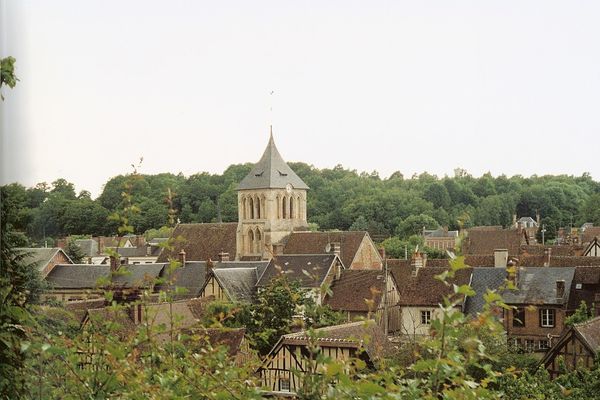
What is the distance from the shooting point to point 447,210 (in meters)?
62.4

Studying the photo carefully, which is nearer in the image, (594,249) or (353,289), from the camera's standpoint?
(353,289)

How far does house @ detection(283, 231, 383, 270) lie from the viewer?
128 feet

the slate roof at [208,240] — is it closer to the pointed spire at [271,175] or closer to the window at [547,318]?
the pointed spire at [271,175]

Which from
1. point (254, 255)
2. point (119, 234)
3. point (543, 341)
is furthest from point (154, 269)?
point (119, 234)

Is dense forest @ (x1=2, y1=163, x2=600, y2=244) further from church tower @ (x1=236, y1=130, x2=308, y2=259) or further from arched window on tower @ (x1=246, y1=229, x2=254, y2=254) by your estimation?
arched window on tower @ (x1=246, y1=229, x2=254, y2=254)

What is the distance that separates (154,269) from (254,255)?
35.7 feet

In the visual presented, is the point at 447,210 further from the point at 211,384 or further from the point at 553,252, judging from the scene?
the point at 211,384

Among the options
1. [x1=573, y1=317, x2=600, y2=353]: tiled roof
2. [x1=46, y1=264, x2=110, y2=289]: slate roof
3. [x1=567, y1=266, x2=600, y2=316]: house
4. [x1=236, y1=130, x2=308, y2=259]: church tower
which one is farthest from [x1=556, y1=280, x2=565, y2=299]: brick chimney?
[x1=236, y1=130, x2=308, y2=259]: church tower

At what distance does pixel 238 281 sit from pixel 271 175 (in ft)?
56.1

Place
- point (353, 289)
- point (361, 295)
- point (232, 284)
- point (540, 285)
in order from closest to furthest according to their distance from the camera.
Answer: point (540, 285) < point (361, 295) < point (353, 289) < point (232, 284)

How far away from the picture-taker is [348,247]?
129 ft

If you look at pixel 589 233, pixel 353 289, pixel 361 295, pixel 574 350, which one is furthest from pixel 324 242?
pixel 574 350

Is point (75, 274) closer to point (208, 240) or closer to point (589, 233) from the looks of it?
point (208, 240)

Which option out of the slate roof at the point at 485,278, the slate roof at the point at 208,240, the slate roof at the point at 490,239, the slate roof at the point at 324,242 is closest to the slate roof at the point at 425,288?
the slate roof at the point at 485,278
